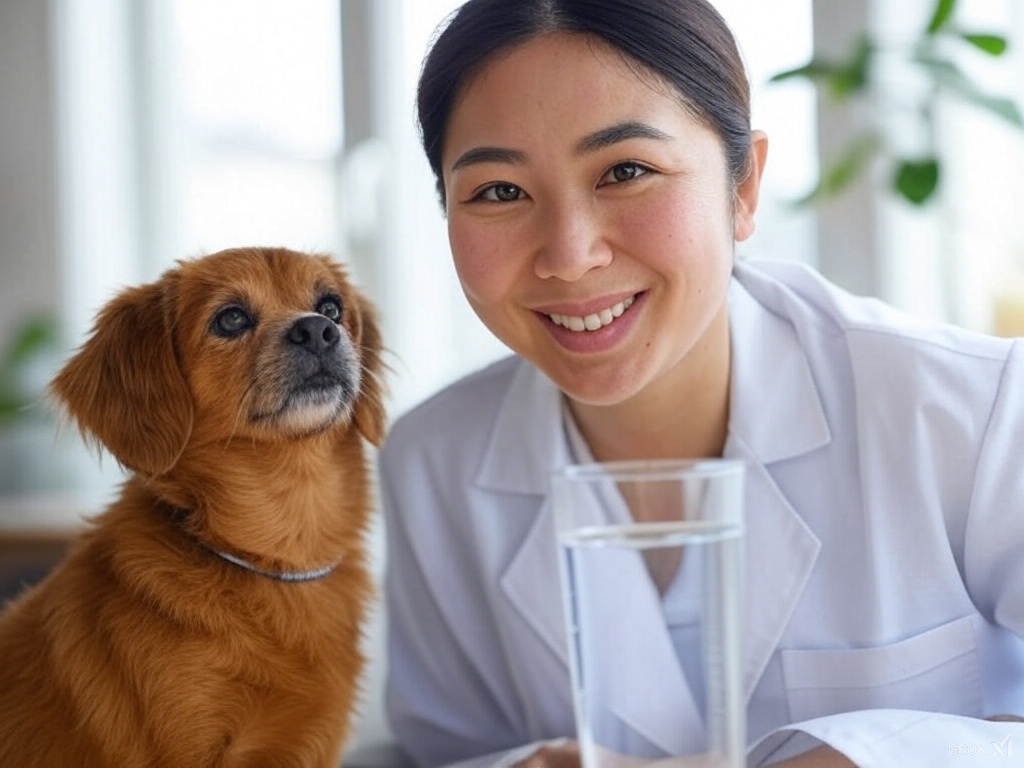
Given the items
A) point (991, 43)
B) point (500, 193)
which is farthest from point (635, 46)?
point (991, 43)

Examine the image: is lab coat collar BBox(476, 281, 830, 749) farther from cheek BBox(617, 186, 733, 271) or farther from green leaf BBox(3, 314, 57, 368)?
green leaf BBox(3, 314, 57, 368)

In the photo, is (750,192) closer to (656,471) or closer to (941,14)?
(656,471)

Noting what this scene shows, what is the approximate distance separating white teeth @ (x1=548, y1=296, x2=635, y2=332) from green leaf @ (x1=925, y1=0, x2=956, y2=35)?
1476mm

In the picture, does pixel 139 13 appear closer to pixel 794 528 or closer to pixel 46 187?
pixel 46 187

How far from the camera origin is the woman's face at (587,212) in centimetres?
127

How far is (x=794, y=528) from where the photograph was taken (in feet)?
4.76

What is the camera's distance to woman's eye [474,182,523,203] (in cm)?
134

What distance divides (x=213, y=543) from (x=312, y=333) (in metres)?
0.25

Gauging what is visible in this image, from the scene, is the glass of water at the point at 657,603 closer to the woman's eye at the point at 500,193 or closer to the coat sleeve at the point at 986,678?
the coat sleeve at the point at 986,678

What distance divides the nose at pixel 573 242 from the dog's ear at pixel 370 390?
31 cm

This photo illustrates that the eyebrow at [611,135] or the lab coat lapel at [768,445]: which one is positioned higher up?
the eyebrow at [611,135]

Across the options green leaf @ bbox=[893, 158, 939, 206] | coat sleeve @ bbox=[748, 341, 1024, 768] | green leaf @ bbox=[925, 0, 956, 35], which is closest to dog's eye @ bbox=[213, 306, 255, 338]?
coat sleeve @ bbox=[748, 341, 1024, 768]

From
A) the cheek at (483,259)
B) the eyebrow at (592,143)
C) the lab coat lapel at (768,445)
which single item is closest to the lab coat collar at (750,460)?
the lab coat lapel at (768,445)

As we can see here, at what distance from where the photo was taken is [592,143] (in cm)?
126
